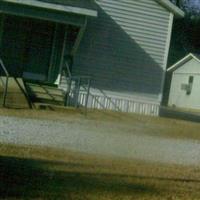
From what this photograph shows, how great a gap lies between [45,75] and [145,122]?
460 cm

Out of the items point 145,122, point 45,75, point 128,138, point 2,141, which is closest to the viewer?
point 2,141

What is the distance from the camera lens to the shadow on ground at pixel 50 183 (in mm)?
7883

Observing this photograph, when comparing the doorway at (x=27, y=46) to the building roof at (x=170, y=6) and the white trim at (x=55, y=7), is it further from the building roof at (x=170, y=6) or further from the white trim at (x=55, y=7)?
the building roof at (x=170, y=6)

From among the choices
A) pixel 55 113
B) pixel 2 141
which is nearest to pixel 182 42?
pixel 55 113

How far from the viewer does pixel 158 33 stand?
24.8 metres

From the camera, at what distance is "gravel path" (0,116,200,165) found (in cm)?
1285

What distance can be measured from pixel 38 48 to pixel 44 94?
3367mm

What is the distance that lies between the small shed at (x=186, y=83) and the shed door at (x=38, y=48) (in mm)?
26821

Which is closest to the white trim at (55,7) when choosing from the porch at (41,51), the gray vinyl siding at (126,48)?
the porch at (41,51)

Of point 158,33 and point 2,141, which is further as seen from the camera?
point 158,33

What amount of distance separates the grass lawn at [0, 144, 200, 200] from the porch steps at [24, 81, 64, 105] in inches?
368

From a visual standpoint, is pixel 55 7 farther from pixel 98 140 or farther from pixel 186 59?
pixel 186 59

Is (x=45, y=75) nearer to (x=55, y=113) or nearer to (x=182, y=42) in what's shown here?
(x=55, y=113)

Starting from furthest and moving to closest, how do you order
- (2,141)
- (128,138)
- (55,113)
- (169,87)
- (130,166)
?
(169,87) → (55,113) → (128,138) → (2,141) → (130,166)
